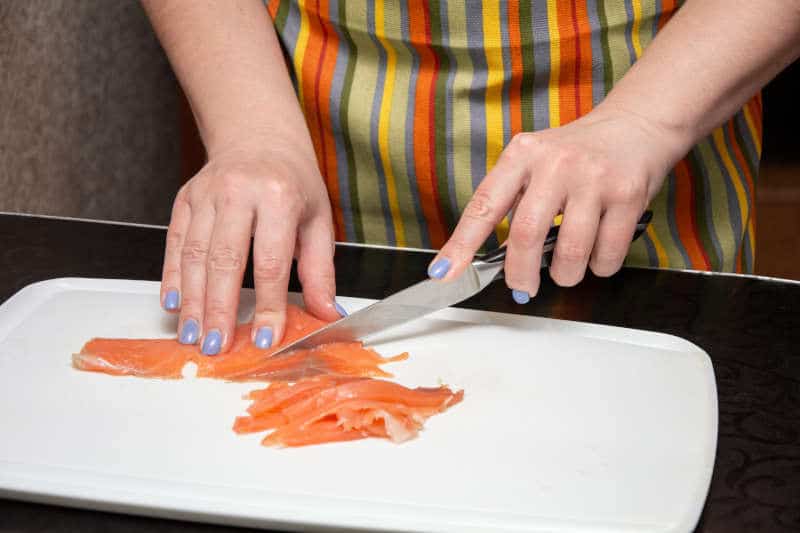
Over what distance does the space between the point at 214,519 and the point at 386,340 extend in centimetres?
45

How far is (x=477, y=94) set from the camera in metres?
1.65

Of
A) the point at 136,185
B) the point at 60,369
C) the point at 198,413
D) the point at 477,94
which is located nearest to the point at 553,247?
the point at 477,94

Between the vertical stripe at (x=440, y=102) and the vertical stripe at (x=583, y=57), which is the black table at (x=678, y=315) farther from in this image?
the vertical stripe at (x=583, y=57)

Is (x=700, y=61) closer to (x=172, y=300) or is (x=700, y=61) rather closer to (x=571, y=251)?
(x=571, y=251)

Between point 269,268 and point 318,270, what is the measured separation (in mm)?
103

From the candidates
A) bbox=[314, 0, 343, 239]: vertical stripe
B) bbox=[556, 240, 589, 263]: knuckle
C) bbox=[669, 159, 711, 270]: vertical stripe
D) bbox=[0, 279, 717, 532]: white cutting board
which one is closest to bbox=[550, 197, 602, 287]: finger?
bbox=[556, 240, 589, 263]: knuckle

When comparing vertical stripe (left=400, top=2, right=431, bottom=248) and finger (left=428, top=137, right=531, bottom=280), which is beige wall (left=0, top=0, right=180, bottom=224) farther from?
finger (left=428, top=137, right=531, bottom=280)

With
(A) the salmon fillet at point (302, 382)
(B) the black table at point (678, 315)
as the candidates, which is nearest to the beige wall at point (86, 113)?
(B) the black table at point (678, 315)

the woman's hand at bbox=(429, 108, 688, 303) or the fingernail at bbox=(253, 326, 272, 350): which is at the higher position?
the woman's hand at bbox=(429, 108, 688, 303)

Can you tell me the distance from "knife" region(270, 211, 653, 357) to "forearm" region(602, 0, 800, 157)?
0.68 ft

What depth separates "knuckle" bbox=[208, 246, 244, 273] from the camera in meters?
1.30

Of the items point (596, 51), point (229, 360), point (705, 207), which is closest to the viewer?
point (229, 360)

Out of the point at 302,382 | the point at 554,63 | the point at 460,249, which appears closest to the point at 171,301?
the point at 302,382

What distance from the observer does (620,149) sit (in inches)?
51.6
